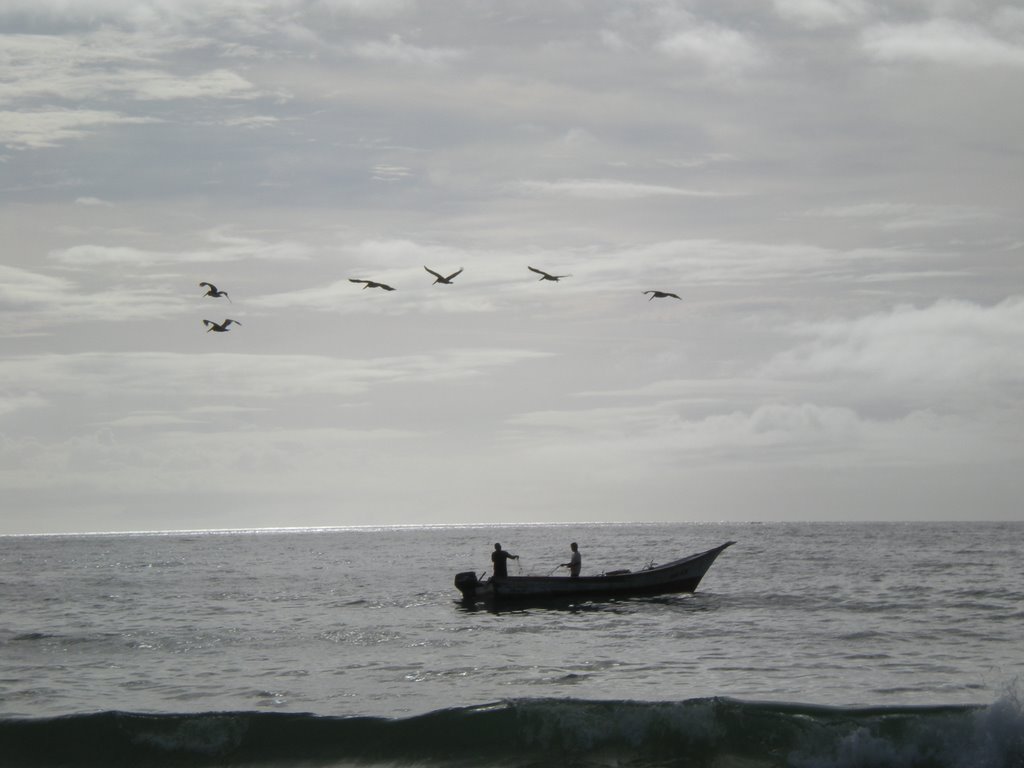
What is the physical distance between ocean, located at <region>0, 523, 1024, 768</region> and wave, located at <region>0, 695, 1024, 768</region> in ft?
0.11

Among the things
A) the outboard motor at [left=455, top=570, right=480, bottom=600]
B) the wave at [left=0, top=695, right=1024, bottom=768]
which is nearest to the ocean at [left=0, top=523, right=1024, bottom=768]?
the wave at [left=0, top=695, right=1024, bottom=768]

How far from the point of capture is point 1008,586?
43.6 m

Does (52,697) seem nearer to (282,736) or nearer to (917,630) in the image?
(282,736)

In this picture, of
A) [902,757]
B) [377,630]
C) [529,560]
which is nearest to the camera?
[902,757]

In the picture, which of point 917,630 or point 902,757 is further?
point 917,630

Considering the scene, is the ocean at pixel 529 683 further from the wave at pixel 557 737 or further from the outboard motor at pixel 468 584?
the outboard motor at pixel 468 584

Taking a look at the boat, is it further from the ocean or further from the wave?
the wave

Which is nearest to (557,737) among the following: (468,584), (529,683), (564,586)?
(529,683)

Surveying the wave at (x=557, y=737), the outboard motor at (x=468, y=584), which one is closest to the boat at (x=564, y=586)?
the outboard motor at (x=468, y=584)

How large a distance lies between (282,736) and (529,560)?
207 feet

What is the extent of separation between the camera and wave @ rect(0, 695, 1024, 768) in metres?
16.8

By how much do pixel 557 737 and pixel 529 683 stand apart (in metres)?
3.73

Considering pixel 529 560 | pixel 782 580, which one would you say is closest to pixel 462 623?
pixel 782 580

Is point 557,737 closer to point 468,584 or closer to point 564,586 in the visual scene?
point 564,586
